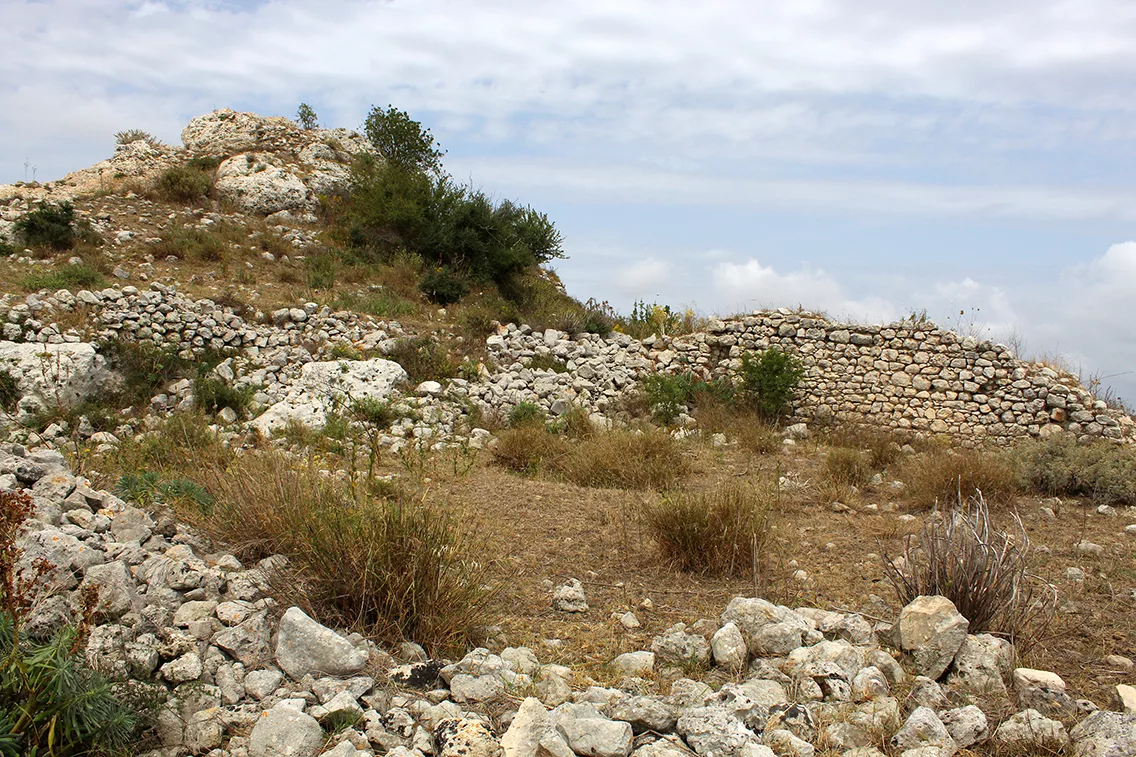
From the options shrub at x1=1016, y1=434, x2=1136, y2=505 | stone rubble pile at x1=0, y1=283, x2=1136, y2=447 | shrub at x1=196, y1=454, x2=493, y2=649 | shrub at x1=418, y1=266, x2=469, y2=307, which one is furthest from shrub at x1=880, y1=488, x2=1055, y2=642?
shrub at x1=418, y1=266, x2=469, y2=307

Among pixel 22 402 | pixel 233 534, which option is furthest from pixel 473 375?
pixel 233 534

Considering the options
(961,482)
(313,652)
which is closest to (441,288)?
(961,482)

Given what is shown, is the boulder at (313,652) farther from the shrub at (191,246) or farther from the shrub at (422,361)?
the shrub at (191,246)

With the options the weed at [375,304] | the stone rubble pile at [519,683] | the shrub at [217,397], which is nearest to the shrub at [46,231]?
the weed at [375,304]

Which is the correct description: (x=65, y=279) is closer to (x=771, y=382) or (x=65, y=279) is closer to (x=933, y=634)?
(x=771, y=382)

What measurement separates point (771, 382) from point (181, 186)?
1307 centimetres

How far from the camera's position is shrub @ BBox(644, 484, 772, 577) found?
4961 millimetres

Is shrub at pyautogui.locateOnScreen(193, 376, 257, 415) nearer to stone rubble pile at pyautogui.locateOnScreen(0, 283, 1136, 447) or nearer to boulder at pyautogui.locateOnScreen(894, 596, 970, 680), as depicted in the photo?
stone rubble pile at pyautogui.locateOnScreen(0, 283, 1136, 447)

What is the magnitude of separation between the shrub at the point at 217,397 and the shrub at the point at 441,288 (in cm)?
458

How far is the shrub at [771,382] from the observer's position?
39.7ft

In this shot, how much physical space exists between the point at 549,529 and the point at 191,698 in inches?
126

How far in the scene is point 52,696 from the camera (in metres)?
2.45

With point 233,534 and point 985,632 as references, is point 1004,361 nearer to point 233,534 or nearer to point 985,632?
point 985,632

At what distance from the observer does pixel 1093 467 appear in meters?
7.82
